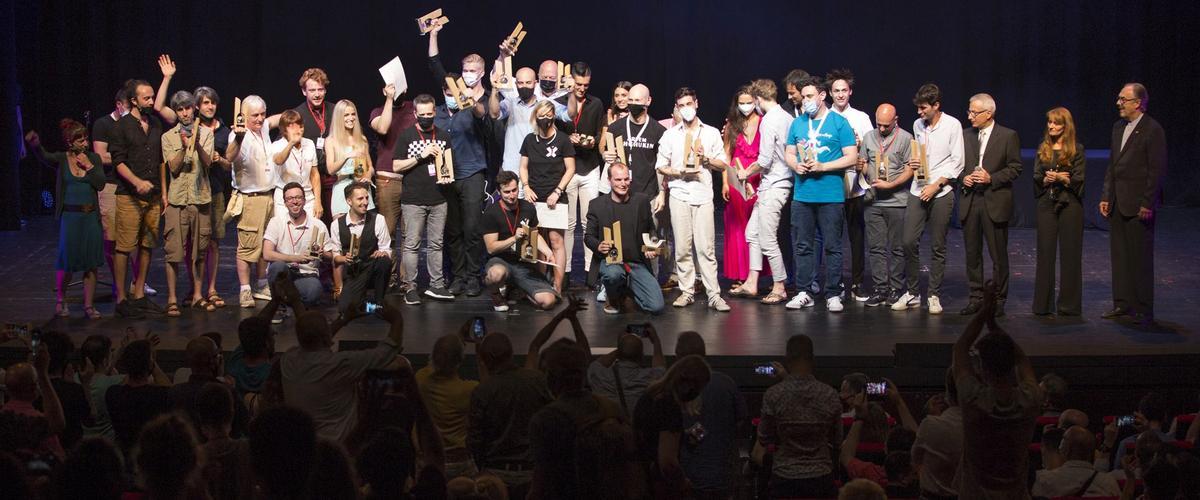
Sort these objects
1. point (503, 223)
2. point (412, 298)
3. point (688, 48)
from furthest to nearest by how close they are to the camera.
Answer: point (688, 48) → point (412, 298) → point (503, 223)

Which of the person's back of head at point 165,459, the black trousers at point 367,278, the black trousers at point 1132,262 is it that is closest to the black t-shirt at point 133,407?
the person's back of head at point 165,459

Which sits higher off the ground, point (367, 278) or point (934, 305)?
point (367, 278)

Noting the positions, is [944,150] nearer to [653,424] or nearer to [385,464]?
[653,424]

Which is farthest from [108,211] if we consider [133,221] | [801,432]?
[801,432]

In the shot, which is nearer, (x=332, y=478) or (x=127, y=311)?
(x=332, y=478)

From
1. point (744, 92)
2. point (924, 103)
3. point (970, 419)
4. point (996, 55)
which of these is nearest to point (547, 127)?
point (744, 92)

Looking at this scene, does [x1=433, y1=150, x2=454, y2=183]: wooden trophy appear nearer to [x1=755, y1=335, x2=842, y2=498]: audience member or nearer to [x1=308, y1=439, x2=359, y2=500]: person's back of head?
[x1=755, y1=335, x2=842, y2=498]: audience member

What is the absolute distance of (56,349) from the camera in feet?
15.8

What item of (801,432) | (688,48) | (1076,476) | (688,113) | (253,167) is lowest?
(1076,476)

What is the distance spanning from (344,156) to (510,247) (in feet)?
4.49

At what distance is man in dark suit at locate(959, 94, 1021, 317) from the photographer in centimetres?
801

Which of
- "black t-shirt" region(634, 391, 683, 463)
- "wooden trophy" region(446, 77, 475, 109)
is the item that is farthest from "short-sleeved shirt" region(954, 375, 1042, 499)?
"wooden trophy" region(446, 77, 475, 109)

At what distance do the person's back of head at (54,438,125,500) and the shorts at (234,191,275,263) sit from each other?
5.75 meters

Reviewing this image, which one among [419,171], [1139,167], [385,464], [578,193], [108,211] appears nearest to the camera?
[385,464]
